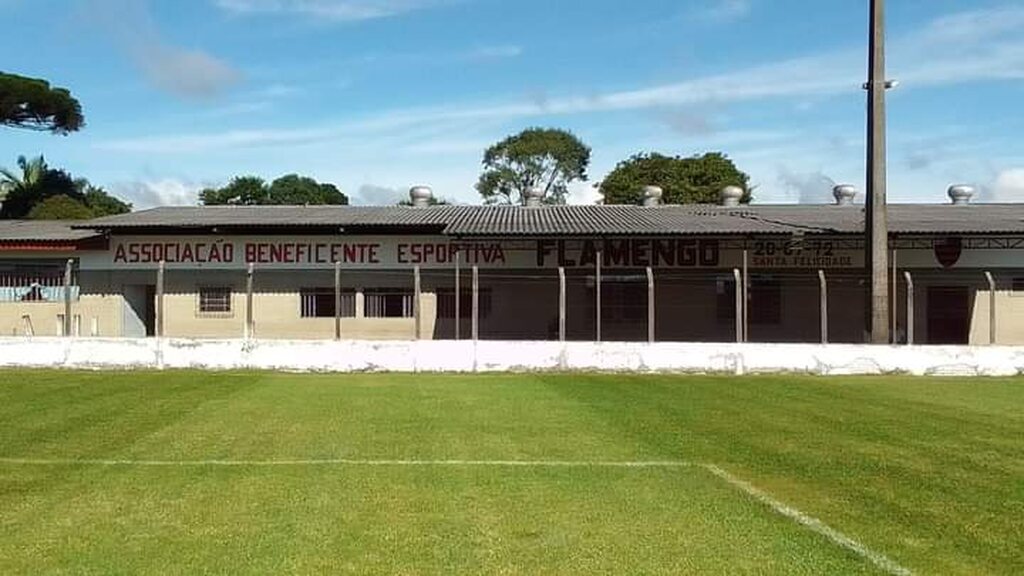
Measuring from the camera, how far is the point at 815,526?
8117 mm

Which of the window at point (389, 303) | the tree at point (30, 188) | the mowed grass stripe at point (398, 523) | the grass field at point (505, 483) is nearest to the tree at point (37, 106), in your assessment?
the tree at point (30, 188)

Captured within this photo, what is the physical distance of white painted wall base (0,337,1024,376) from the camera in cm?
2406

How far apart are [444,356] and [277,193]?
77034mm

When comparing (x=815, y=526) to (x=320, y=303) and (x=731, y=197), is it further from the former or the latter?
(x=731, y=197)

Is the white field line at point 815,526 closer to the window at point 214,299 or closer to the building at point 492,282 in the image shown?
the building at point 492,282

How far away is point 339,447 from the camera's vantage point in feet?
40.8

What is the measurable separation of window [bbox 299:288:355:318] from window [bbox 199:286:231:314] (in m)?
2.30

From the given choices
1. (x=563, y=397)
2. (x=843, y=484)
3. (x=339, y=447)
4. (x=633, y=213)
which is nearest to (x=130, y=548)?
(x=339, y=447)

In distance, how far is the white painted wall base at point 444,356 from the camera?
78.9ft

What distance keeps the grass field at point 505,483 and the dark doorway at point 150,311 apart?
50.6ft

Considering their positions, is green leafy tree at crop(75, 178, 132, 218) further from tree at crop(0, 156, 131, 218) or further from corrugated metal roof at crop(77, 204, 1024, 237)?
corrugated metal roof at crop(77, 204, 1024, 237)

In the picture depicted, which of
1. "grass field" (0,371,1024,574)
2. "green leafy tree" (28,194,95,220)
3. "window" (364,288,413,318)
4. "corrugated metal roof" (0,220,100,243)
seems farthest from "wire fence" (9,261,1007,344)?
"green leafy tree" (28,194,95,220)

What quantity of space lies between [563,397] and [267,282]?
16.6 m

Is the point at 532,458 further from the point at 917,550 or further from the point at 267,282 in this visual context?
the point at 267,282
